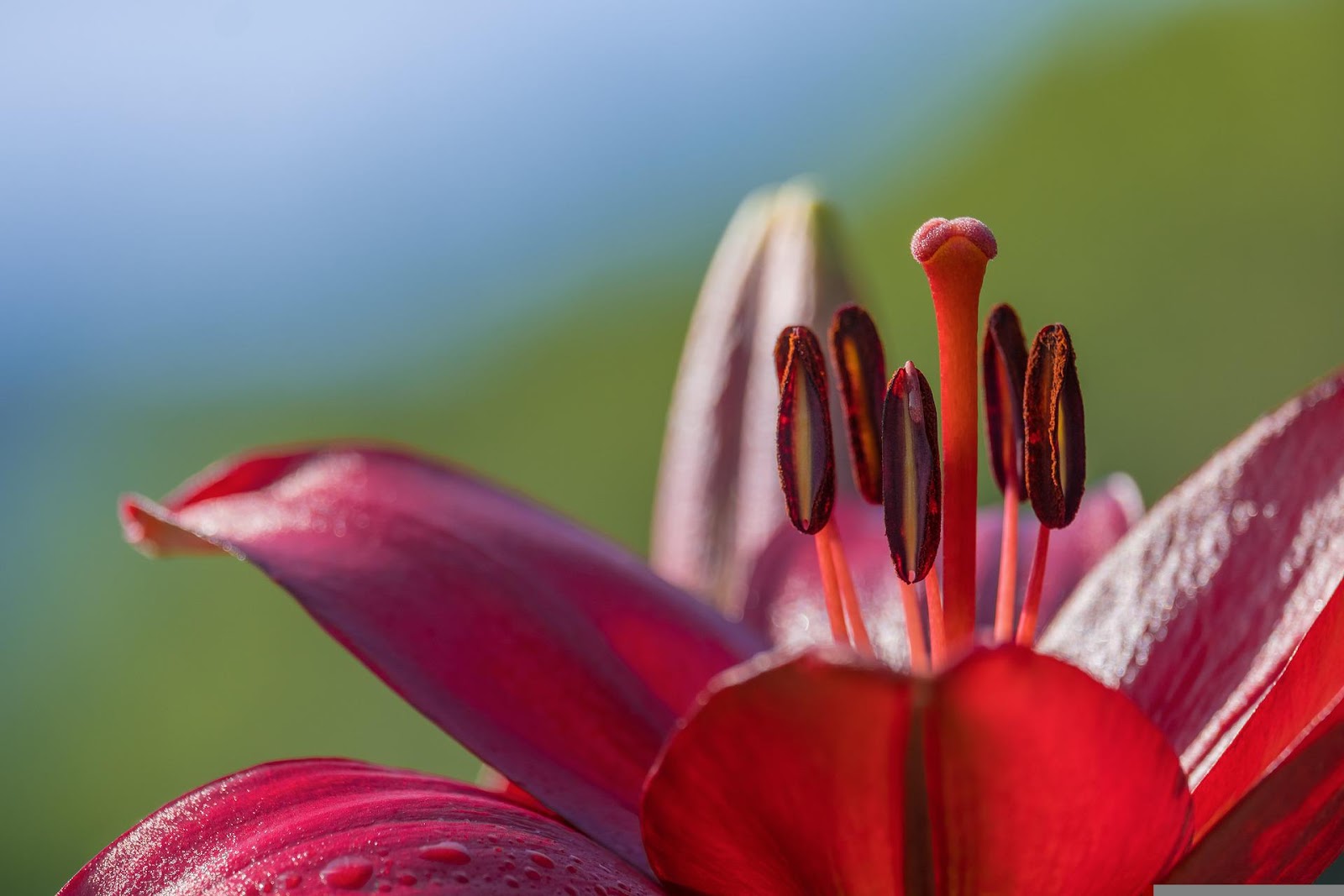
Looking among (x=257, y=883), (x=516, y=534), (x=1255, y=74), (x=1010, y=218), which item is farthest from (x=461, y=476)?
(x=1255, y=74)

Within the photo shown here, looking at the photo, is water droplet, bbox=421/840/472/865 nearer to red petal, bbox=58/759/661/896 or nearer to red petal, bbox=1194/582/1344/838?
red petal, bbox=58/759/661/896

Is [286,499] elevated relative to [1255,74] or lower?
lower

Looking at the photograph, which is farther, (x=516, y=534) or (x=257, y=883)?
(x=516, y=534)

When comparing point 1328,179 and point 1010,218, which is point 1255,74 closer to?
point 1328,179

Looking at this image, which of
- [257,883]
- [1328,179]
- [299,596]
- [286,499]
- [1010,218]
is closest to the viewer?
[257,883]

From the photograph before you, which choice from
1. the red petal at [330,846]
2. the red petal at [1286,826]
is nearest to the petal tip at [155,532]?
the red petal at [330,846]

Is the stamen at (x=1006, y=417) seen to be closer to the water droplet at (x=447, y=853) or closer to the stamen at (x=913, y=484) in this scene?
the stamen at (x=913, y=484)

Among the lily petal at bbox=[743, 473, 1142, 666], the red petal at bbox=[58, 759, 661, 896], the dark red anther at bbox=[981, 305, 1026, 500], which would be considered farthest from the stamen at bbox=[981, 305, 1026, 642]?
the red petal at bbox=[58, 759, 661, 896]
